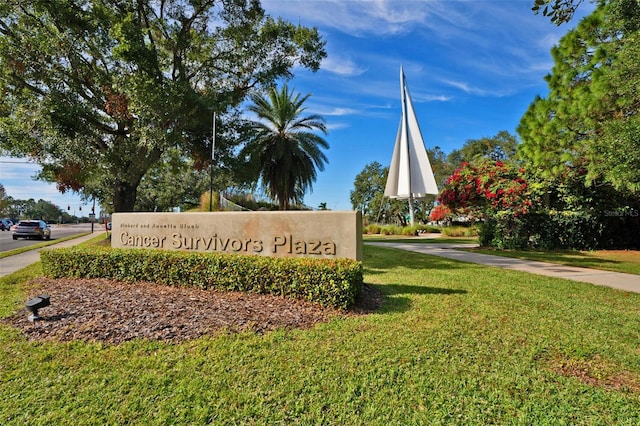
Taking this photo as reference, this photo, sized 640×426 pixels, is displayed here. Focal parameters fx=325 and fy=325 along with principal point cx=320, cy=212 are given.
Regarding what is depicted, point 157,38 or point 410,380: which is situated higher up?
point 157,38

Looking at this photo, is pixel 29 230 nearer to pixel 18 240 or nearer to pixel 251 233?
pixel 18 240

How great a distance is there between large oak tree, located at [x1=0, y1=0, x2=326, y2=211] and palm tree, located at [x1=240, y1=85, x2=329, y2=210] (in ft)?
16.6

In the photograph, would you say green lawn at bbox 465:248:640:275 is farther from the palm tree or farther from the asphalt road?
the asphalt road

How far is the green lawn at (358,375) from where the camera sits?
2.40m

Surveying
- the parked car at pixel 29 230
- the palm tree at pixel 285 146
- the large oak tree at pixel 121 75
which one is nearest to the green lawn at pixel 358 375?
the large oak tree at pixel 121 75

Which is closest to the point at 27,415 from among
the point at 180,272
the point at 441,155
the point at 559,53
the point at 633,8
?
the point at 180,272

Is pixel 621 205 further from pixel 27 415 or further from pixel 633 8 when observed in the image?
pixel 27 415

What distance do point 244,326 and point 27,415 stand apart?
2021 millimetres

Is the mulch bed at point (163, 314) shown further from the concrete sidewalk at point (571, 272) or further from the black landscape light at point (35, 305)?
the concrete sidewalk at point (571, 272)

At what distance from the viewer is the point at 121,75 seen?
1066 cm

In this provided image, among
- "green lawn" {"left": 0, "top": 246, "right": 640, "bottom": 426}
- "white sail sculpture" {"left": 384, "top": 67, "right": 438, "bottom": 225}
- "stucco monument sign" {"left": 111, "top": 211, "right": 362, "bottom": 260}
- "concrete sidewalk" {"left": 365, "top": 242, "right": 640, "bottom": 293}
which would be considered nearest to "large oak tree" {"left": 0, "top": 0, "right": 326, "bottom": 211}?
"stucco monument sign" {"left": 111, "top": 211, "right": 362, "bottom": 260}

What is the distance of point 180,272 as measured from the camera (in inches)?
237

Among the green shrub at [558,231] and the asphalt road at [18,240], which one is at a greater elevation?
the green shrub at [558,231]

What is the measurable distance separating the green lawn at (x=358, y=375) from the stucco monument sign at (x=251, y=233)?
1677 mm
